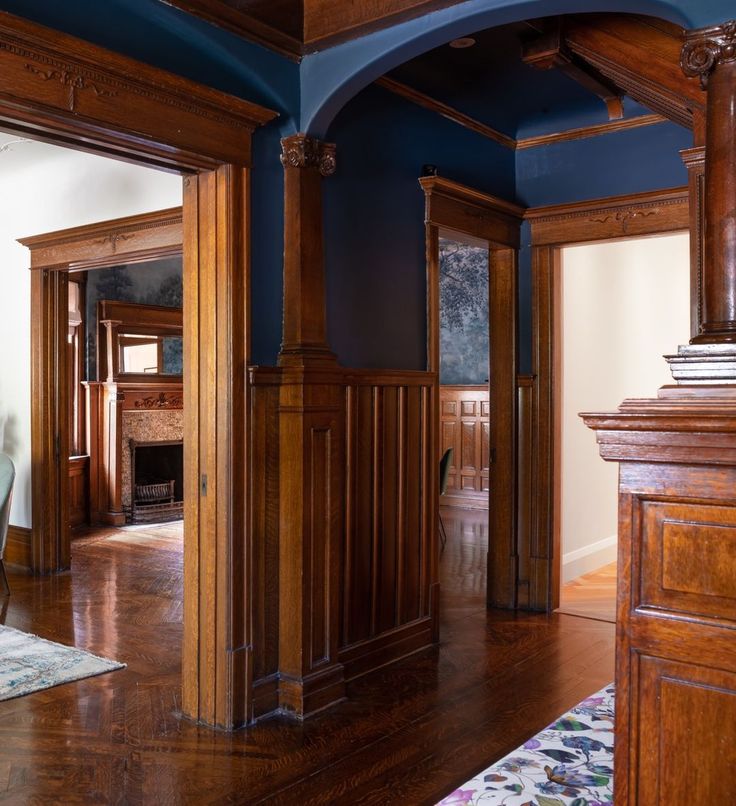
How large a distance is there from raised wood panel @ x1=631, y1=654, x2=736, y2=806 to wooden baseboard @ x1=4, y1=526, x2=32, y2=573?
555cm

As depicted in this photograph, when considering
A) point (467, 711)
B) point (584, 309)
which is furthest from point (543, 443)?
point (467, 711)

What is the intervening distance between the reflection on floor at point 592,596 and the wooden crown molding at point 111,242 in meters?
3.48

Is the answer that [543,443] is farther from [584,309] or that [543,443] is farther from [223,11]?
[223,11]

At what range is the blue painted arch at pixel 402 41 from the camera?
276cm

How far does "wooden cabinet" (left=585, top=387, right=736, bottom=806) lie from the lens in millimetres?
1550

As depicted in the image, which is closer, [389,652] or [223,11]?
[223,11]

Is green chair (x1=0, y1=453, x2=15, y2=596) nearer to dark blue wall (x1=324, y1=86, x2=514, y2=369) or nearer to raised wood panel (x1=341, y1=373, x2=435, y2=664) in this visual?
raised wood panel (x1=341, y1=373, x2=435, y2=664)

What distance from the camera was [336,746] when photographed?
3193 millimetres

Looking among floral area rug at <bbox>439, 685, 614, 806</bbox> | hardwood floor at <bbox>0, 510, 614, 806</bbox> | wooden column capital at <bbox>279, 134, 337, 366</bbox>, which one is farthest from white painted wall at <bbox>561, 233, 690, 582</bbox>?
wooden column capital at <bbox>279, 134, 337, 366</bbox>

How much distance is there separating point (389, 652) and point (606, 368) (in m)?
A: 3.31

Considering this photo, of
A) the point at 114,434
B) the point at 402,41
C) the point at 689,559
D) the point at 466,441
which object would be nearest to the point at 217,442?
the point at 402,41

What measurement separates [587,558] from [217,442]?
375 cm

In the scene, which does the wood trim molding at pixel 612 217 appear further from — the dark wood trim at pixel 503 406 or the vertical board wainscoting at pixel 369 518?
the vertical board wainscoting at pixel 369 518

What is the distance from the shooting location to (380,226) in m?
4.20
